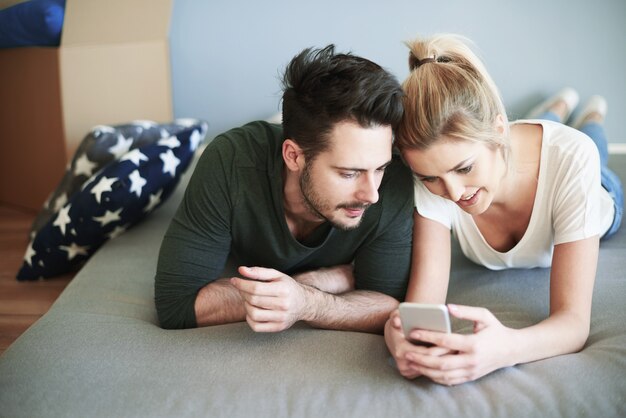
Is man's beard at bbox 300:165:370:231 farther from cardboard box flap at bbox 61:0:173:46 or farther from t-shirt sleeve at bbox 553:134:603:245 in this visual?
cardboard box flap at bbox 61:0:173:46

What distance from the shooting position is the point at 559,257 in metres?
1.53

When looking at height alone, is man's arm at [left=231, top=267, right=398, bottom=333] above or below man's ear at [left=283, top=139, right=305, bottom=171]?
below

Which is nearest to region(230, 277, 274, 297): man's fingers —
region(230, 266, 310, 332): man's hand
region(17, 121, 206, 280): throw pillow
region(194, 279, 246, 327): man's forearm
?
region(230, 266, 310, 332): man's hand

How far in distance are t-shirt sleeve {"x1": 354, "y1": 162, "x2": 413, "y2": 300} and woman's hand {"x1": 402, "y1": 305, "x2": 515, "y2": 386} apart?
36 cm

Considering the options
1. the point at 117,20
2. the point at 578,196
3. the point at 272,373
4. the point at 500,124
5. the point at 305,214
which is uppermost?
→ the point at 117,20

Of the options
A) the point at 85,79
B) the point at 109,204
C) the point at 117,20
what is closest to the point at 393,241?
the point at 109,204

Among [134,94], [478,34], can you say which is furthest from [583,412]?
[134,94]

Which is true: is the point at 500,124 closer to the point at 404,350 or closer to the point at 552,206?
the point at 552,206

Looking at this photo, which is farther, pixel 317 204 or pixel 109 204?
pixel 109 204

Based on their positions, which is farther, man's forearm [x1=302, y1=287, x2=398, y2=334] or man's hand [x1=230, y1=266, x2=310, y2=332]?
man's forearm [x1=302, y1=287, x2=398, y2=334]

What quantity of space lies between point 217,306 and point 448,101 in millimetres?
722

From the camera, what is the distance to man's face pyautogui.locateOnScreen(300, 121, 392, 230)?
1.50m

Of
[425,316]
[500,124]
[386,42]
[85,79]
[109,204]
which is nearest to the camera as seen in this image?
[425,316]

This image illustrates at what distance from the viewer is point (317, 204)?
5.29 ft
